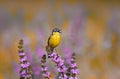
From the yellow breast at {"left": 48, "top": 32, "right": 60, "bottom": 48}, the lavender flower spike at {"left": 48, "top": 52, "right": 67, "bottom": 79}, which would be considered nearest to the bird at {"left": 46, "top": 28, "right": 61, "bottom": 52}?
the yellow breast at {"left": 48, "top": 32, "right": 60, "bottom": 48}

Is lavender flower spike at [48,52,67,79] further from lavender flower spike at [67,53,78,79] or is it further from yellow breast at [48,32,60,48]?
yellow breast at [48,32,60,48]

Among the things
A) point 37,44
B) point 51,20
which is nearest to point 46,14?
point 51,20

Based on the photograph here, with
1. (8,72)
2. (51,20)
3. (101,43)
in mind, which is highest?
(51,20)

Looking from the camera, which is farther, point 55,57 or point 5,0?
point 5,0

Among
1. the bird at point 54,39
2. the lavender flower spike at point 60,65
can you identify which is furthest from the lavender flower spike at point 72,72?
the bird at point 54,39

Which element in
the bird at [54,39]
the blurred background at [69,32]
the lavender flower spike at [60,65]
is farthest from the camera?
the blurred background at [69,32]

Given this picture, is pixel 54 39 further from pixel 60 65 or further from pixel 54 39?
Result: pixel 60 65

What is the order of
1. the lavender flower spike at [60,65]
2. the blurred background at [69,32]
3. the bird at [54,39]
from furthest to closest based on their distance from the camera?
1. the blurred background at [69,32]
2. the bird at [54,39]
3. the lavender flower spike at [60,65]

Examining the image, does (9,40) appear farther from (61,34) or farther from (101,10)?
(101,10)

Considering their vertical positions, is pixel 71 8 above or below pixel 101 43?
above

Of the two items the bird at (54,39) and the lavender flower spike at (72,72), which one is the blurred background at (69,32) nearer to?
the bird at (54,39)
